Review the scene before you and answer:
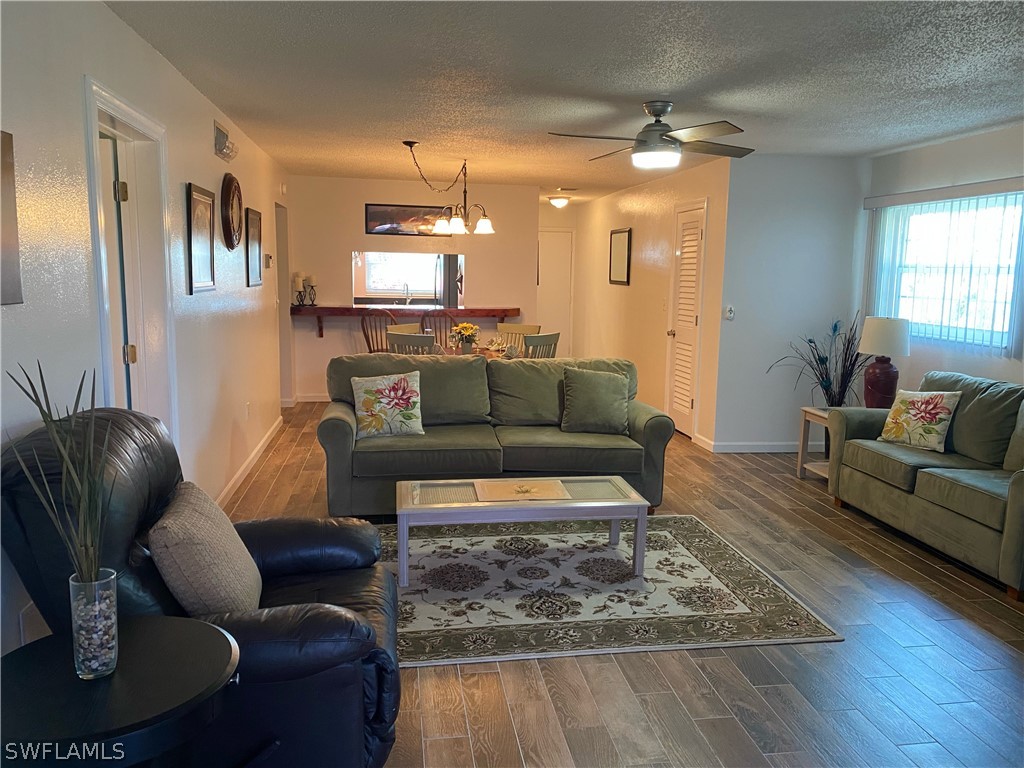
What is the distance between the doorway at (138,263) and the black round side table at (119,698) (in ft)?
5.24

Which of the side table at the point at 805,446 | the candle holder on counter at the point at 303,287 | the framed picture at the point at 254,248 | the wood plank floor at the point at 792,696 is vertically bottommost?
the wood plank floor at the point at 792,696

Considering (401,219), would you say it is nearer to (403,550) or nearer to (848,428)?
(848,428)

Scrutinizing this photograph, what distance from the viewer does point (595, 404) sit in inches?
179

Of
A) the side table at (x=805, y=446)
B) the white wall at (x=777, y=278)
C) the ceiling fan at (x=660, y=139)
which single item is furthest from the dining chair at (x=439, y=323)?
the ceiling fan at (x=660, y=139)

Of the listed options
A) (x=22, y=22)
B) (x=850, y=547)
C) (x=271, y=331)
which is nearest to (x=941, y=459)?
(x=850, y=547)

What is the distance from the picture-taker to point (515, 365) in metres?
4.81

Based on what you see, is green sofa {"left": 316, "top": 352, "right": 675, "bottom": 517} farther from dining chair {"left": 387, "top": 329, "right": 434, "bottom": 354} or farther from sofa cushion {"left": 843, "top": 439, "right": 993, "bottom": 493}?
sofa cushion {"left": 843, "top": 439, "right": 993, "bottom": 493}

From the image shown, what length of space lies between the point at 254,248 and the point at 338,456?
2281mm

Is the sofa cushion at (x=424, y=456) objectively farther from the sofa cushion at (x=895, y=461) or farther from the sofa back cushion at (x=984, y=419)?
the sofa back cushion at (x=984, y=419)

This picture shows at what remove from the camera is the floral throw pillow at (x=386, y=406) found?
431 cm

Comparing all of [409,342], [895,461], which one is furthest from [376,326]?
[895,461]

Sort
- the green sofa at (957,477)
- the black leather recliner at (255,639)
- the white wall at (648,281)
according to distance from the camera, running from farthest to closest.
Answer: the white wall at (648,281), the green sofa at (957,477), the black leather recliner at (255,639)

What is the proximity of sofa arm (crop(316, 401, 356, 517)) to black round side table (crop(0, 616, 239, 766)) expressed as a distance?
237 centimetres

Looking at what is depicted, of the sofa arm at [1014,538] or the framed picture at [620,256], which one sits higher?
the framed picture at [620,256]
